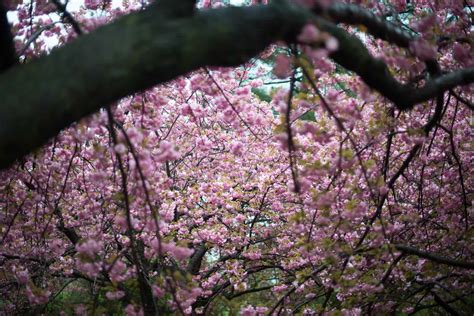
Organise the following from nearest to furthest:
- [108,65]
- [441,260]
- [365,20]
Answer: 1. [108,65]
2. [365,20]
3. [441,260]

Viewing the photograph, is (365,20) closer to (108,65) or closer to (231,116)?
(108,65)

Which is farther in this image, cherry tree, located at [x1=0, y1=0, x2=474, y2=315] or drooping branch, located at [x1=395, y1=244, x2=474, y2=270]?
drooping branch, located at [x1=395, y1=244, x2=474, y2=270]

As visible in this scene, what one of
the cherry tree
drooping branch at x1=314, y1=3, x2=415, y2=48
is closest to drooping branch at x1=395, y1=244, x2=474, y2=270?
the cherry tree

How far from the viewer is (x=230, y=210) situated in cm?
757

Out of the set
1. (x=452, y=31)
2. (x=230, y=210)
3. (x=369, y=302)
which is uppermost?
(x=230, y=210)

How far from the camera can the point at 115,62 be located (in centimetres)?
137

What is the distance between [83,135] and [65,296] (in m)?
9.38

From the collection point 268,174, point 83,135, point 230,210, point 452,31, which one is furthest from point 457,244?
point 230,210

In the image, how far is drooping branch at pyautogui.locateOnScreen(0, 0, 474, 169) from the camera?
134cm

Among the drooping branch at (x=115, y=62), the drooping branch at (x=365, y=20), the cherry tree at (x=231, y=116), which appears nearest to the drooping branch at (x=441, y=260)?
the cherry tree at (x=231, y=116)

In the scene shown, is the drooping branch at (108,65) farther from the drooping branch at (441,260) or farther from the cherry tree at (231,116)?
the drooping branch at (441,260)

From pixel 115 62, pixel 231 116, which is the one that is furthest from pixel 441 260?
pixel 115 62

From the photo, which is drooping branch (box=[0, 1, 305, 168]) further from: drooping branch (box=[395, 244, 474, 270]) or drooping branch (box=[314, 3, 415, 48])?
drooping branch (box=[395, 244, 474, 270])

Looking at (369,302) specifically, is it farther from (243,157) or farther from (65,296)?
(65,296)
